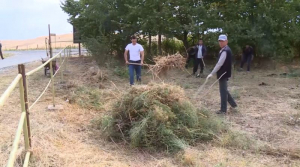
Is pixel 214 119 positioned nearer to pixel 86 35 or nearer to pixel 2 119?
pixel 2 119

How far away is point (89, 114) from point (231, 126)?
2.64 meters

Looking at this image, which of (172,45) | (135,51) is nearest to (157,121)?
(135,51)

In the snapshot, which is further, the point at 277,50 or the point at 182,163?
the point at 277,50

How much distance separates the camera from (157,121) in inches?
163

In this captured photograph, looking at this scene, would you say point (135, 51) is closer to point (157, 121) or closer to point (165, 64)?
point (165, 64)

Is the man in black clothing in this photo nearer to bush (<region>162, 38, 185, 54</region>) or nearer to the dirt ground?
bush (<region>162, 38, 185, 54</region>)

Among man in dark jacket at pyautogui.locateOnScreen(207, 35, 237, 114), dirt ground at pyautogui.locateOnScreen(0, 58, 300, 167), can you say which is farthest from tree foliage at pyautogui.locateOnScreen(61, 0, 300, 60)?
man in dark jacket at pyautogui.locateOnScreen(207, 35, 237, 114)

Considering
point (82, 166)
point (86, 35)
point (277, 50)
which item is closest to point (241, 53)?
point (277, 50)

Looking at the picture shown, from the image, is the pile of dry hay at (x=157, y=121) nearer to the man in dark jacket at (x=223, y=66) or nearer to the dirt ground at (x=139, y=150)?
the dirt ground at (x=139, y=150)

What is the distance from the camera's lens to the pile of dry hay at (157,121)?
4098 mm

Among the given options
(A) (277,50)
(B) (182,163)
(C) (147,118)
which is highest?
(A) (277,50)

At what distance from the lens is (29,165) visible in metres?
3.24

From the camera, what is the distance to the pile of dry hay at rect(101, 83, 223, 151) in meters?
4.10

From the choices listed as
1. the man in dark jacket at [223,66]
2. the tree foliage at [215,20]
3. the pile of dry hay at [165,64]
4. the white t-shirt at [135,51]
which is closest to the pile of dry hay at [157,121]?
the man in dark jacket at [223,66]
